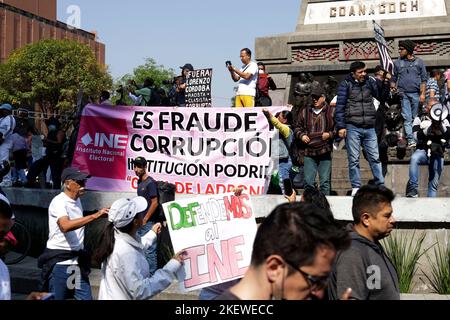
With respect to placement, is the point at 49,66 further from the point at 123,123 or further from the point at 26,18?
the point at 123,123

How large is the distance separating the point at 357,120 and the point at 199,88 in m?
8.44

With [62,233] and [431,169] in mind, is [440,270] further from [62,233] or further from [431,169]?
[62,233]

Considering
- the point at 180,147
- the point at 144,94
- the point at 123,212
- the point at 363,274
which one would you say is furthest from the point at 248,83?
the point at 363,274

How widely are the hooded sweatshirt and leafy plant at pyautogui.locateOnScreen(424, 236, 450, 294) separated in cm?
433

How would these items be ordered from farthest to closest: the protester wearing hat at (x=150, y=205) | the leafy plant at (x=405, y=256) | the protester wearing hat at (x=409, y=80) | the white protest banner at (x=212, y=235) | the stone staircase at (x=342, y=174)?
the protester wearing hat at (x=409, y=80) → the stone staircase at (x=342, y=174) → the protester wearing hat at (x=150, y=205) → the leafy plant at (x=405, y=256) → the white protest banner at (x=212, y=235)

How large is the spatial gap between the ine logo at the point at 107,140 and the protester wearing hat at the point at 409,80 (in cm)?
480

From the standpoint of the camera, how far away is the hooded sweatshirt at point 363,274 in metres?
4.19

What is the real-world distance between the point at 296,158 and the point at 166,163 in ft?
5.81

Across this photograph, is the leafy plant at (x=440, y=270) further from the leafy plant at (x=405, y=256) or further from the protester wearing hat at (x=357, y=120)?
the protester wearing hat at (x=357, y=120)

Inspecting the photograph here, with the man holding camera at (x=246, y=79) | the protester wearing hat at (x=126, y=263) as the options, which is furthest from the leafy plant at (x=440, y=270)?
the man holding camera at (x=246, y=79)

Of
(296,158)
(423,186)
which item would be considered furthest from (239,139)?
(423,186)

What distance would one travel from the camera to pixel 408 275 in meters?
8.61

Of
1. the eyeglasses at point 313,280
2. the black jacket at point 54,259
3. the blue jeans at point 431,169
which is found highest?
the blue jeans at point 431,169

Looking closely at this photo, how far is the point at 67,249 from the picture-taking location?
6.90m
